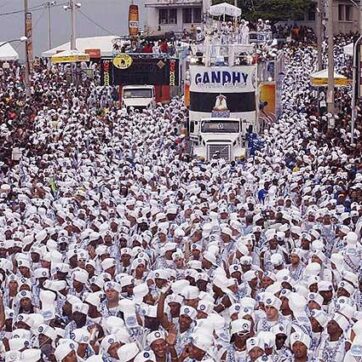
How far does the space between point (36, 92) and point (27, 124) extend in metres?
8.67

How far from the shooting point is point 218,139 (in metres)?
25.3

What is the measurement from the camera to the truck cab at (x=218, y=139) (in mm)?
24531

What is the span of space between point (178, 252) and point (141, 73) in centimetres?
2489

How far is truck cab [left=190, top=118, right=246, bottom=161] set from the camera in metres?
24.5

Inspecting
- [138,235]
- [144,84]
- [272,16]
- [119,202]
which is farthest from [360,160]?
[272,16]

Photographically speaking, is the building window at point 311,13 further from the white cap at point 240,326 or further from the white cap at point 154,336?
the white cap at point 154,336

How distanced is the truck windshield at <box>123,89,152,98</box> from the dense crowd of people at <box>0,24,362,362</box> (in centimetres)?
1054

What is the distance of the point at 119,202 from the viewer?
17.5m

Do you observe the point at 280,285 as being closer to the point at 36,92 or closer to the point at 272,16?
the point at 36,92

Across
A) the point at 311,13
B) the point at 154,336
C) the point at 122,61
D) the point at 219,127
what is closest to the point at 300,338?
the point at 154,336

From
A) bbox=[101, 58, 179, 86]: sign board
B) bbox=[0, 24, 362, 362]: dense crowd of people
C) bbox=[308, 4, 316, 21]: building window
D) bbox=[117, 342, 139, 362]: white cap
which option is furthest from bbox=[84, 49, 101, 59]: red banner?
bbox=[117, 342, 139, 362]: white cap

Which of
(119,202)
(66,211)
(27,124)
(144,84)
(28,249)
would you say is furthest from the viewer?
(144,84)

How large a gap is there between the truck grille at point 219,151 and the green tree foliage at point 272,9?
4059 centimetres

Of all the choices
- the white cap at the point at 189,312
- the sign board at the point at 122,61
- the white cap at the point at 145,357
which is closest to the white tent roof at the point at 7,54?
the sign board at the point at 122,61
